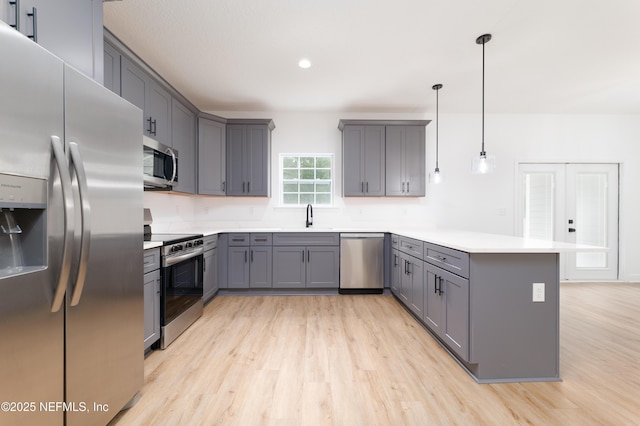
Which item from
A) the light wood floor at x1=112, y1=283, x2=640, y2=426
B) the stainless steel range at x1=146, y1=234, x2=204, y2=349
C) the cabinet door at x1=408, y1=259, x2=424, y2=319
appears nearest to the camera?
the light wood floor at x1=112, y1=283, x2=640, y2=426

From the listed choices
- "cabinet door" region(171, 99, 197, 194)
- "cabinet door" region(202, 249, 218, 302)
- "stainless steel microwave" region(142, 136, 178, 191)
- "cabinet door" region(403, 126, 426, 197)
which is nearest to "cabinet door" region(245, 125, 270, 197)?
"cabinet door" region(171, 99, 197, 194)

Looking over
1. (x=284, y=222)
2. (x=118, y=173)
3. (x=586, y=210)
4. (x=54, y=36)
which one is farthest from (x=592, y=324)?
(x=54, y=36)

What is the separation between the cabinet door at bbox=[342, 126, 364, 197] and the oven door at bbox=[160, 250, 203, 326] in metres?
2.30

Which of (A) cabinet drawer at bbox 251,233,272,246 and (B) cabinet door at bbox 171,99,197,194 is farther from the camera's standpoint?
(A) cabinet drawer at bbox 251,233,272,246

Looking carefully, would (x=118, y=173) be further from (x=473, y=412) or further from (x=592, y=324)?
Answer: (x=592, y=324)

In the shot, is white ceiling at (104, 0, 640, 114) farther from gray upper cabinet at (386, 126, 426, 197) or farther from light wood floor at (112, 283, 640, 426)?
light wood floor at (112, 283, 640, 426)

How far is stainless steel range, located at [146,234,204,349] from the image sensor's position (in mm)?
2408

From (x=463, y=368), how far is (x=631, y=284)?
15.0 feet

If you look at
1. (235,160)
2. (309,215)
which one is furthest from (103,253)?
(309,215)

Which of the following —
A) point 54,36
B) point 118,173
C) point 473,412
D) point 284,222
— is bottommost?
point 473,412

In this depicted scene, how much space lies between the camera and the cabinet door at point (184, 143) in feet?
11.1

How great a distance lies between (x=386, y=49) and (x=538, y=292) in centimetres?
246

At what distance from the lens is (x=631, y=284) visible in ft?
14.9

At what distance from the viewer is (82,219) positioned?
3.90ft
